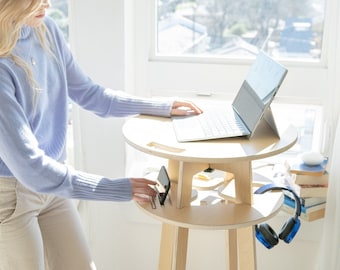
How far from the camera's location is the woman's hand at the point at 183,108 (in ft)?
4.92

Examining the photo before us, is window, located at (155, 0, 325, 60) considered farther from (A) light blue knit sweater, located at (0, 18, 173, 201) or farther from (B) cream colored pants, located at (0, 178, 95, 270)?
(B) cream colored pants, located at (0, 178, 95, 270)

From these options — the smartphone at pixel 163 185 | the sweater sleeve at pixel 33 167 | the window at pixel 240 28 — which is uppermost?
the window at pixel 240 28

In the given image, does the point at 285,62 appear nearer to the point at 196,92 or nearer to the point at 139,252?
the point at 196,92

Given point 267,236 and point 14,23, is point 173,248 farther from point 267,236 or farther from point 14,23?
point 14,23

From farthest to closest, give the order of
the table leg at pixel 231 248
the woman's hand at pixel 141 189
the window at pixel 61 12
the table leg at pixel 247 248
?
the window at pixel 61 12 < the table leg at pixel 231 248 < the table leg at pixel 247 248 < the woman's hand at pixel 141 189

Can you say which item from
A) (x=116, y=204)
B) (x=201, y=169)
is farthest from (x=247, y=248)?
(x=116, y=204)

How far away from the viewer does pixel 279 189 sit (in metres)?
1.47

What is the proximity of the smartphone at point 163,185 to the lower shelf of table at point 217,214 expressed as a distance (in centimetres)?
3

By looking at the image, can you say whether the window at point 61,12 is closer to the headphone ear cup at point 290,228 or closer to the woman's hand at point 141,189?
the woman's hand at point 141,189

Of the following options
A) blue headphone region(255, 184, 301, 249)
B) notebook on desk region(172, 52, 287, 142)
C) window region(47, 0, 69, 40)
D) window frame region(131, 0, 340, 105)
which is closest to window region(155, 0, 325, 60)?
window frame region(131, 0, 340, 105)

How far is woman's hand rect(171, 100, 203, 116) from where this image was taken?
1501 millimetres

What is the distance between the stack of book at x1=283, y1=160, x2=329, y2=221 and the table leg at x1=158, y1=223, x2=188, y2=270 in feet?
1.38

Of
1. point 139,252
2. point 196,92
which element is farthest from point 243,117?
point 139,252

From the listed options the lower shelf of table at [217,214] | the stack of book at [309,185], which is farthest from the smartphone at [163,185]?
the stack of book at [309,185]
